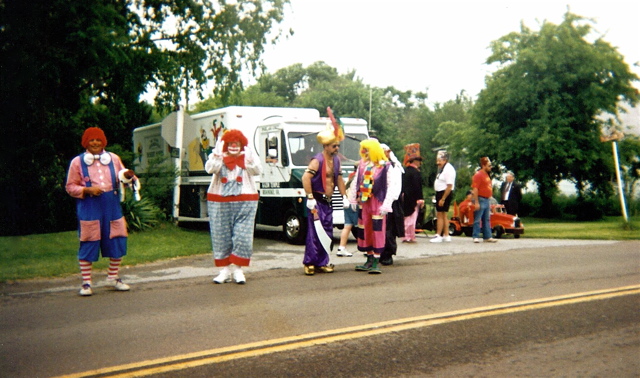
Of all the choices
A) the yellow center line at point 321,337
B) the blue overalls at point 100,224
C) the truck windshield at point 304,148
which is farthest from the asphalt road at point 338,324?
the truck windshield at point 304,148

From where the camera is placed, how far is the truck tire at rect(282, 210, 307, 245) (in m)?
14.5

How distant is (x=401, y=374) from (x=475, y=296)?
3129 mm

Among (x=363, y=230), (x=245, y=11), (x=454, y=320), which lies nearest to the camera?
(x=454, y=320)

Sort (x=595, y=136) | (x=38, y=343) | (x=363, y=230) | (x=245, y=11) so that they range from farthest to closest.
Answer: (x=595, y=136)
(x=245, y=11)
(x=363, y=230)
(x=38, y=343)

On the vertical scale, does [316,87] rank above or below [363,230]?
above

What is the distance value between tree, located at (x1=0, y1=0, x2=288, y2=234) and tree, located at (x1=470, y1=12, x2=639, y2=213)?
13220 mm

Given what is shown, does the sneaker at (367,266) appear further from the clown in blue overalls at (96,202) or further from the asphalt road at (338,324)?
the clown in blue overalls at (96,202)

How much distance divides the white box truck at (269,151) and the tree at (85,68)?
91.0 inches

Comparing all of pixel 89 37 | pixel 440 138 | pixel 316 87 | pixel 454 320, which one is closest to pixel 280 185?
pixel 89 37

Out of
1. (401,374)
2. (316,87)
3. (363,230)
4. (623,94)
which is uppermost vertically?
(316,87)

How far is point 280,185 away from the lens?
1512 cm

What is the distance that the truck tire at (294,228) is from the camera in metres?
14.5

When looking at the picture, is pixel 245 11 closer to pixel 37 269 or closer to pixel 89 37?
pixel 89 37

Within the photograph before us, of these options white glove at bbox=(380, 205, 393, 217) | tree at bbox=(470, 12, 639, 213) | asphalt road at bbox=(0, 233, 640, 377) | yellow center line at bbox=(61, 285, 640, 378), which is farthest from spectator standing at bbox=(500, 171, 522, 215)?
yellow center line at bbox=(61, 285, 640, 378)
